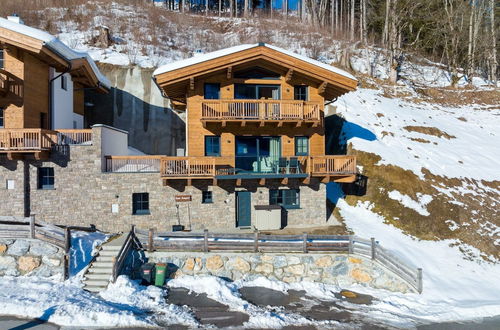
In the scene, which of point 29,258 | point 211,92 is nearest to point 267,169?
point 211,92

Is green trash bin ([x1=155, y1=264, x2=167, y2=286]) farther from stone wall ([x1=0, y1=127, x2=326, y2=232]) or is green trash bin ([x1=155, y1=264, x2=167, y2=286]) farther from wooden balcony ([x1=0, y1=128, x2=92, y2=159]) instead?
wooden balcony ([x1=0, y1=128, x2=92, y2=159])

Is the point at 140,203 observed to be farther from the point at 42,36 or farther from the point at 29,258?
the point at 42,36

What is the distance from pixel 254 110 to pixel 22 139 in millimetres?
11422

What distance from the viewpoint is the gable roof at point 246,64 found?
1831 centimetres

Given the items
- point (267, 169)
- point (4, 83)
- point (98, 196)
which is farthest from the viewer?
point (267, 169)

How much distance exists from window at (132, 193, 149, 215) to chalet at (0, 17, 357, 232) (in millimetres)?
50

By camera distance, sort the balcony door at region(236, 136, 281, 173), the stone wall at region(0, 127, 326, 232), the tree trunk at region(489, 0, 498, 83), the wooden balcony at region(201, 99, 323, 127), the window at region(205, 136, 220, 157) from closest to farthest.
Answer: the stone wall at region(0, 127, 326, 232) → the wooden balcony at region(201, 99, 323, 127) → the balcony door at region(236, 136, 281, 173) → the window at region(205, 136, 220, 157) → the tree trunk at region(489, 0, 498, 83)

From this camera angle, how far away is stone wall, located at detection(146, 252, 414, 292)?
47.2 feet

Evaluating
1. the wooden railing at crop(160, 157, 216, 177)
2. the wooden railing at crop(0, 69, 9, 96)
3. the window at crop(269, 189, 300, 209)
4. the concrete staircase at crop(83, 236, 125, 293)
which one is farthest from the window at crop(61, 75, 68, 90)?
the window at crop(269, 189, 300, 209)

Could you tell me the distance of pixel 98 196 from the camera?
17.5m

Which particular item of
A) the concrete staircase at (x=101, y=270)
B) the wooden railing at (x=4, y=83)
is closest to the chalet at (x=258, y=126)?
the concrete staircase at (x=101, y=270)

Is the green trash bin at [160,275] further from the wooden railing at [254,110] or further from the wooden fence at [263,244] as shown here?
the wooden railing at [254,110]

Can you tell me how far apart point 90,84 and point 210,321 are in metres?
21.6

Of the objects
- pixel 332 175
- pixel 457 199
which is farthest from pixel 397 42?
pixel 332 175
